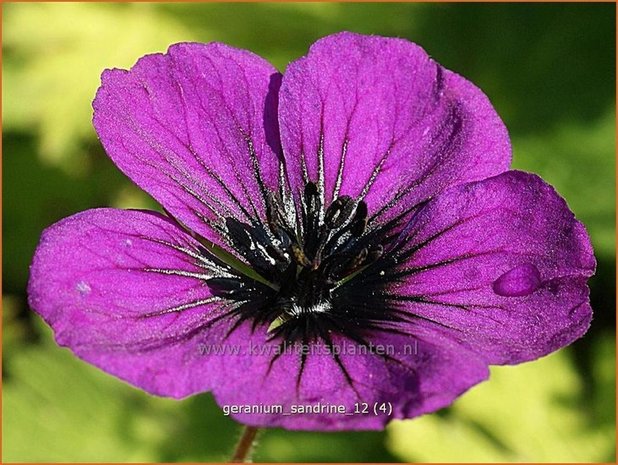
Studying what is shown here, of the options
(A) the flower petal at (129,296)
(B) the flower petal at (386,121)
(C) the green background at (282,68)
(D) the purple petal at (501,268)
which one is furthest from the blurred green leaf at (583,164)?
(A) the flower petal at (129,296)

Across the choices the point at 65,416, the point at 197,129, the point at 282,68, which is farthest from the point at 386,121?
the point at 65,416

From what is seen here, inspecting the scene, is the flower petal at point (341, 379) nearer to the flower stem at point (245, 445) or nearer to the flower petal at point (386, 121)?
the flower stem at point (245, 445)

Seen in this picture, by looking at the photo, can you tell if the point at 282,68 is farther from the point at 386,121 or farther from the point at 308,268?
the point at 308,268

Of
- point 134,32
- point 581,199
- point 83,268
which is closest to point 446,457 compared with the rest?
point 581,199

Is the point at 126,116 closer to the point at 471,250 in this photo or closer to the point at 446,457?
the point at 471,250

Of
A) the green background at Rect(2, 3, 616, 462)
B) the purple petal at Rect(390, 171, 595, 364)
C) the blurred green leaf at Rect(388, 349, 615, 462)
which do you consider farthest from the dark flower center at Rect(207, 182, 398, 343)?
the blurred green leaf at Rect(388, 349, 615, 462)

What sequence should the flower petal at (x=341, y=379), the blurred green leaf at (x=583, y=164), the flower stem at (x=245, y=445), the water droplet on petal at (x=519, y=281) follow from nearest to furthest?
the flower petal at (x=341, y=379), the water droplet on petal at (x=519, y=281), the flower stem at (x=245, y=445), the blurred green leaf at (x=583, y=164)

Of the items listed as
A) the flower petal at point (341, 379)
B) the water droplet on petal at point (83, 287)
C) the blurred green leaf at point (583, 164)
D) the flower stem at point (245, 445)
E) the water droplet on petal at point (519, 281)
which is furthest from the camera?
the blurred green leaf at point (583, 164)

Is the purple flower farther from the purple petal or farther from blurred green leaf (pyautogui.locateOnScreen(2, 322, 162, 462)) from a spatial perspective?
blurred green leaf (pyautogui.locateOnScreen(2, 322, 162, 462))
